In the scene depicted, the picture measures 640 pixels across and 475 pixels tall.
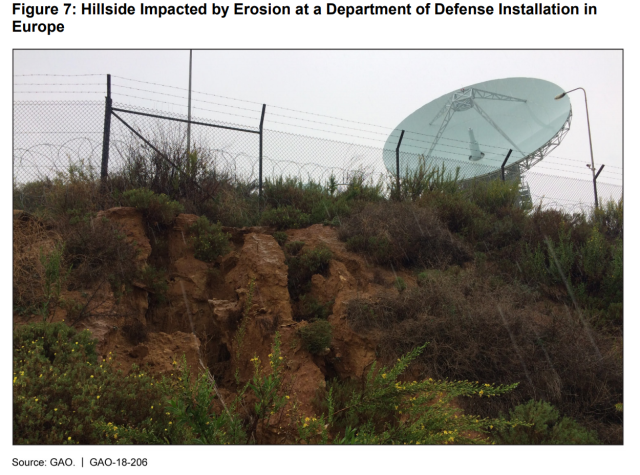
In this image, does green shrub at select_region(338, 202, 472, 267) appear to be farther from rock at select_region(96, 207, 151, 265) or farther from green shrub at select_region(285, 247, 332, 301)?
rock at select_region(96, 207, 151, 265)

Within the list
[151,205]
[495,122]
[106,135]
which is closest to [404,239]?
[151,205]

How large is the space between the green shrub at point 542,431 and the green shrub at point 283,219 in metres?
4.68

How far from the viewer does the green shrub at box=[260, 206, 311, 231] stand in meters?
7.81

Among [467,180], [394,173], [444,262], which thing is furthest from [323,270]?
[467,180]

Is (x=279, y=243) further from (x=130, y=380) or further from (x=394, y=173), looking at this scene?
(x=394, y=173)

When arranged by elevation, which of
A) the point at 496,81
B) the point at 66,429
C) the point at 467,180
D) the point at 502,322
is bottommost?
the point at 66,429

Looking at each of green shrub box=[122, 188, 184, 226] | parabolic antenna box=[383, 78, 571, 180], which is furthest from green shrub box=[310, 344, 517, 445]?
parabolic antenna box=[383, 78, 571, 180]

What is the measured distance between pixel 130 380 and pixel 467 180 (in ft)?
31.1

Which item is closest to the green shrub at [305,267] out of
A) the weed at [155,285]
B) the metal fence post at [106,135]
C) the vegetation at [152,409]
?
the weed at [155,285]

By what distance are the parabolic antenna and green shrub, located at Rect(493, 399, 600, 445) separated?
31.2 ft

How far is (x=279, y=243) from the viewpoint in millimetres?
7266

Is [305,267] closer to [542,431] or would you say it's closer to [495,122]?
[542,431]

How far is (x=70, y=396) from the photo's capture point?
11.5ft

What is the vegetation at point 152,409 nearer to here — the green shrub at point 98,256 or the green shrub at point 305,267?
the green shrub at point 98,256
